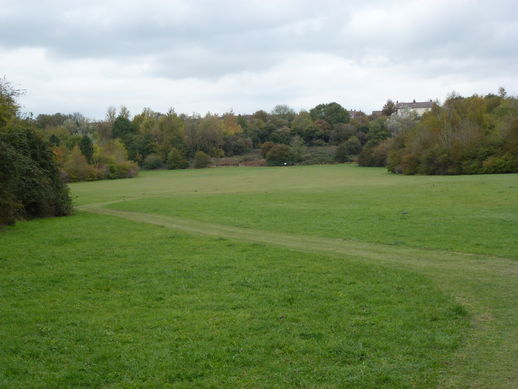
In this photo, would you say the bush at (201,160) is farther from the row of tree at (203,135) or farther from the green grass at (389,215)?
the green grass at (389,215)

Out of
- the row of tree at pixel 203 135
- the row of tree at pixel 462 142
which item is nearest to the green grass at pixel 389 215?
the row of tree at pixel 462 142

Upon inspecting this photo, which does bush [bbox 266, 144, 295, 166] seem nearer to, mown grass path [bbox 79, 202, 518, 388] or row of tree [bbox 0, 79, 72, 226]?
row of tree [bbox 0, 79, 72, 226]

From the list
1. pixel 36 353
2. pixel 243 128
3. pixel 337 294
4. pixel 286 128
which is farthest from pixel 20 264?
pixel 243 128

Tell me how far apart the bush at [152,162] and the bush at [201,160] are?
28.3ft

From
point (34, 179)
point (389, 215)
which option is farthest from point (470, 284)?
point (34, 179)

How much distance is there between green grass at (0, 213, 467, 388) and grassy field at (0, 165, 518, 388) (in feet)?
0.11

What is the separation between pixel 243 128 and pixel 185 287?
415 feet

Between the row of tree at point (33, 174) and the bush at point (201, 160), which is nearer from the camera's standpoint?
the row of tree at point (33, 174)

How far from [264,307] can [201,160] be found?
102433 mm

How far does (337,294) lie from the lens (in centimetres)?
1115

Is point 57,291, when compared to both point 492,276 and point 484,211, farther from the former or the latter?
point 484,211

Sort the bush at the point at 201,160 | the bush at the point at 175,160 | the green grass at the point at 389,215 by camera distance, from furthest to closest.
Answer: the bush at the point at 175,160 < the bush at the point at 201,160 < the green grass at the point at 389,215

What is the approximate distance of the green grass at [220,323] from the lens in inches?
279

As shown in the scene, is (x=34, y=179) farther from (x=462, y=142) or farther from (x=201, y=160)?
(x=201, y=160)
